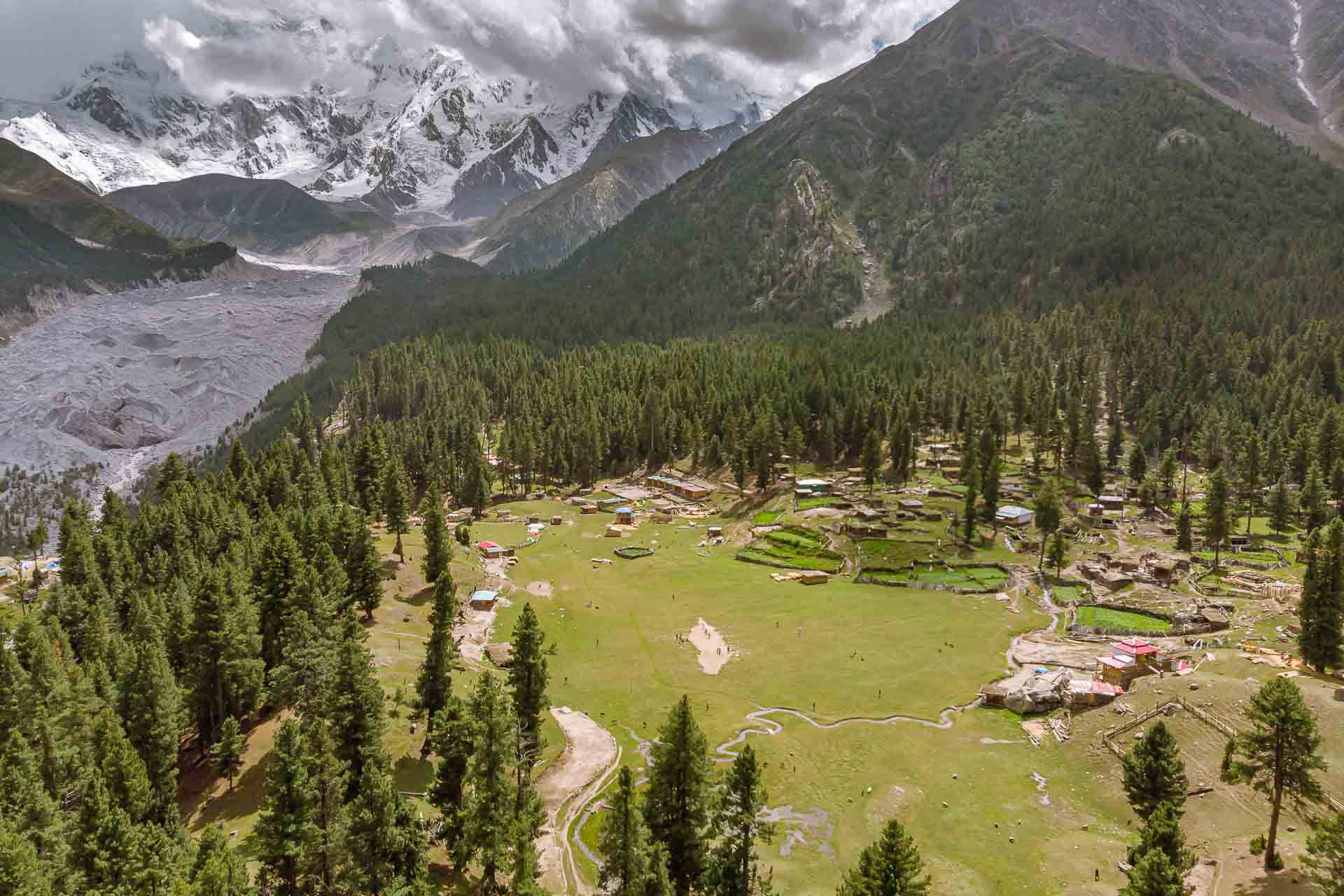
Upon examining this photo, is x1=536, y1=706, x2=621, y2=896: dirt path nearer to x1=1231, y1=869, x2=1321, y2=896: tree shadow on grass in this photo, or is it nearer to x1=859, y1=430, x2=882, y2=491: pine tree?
x1=1231, y1=869, x2=1321, y2=896: tree shadow on grass

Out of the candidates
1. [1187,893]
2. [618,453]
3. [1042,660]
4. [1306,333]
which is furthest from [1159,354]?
[1187,893]

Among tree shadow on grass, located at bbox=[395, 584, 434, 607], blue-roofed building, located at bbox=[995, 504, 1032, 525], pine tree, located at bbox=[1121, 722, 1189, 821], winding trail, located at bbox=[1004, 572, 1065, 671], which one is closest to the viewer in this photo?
pine tree, located at bbox=[1121, 722, 1189, 821]

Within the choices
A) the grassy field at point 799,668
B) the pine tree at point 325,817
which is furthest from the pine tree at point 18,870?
the grassy field at point 799,668

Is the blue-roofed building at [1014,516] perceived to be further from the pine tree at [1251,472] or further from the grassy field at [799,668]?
the pine tree at [1251,472]

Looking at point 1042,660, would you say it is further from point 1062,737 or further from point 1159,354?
point 1159,354

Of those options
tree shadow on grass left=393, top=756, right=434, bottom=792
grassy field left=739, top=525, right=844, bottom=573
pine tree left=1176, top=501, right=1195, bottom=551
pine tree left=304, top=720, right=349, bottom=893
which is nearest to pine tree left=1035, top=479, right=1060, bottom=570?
pine tree left=1176, top=501, right=1195, bottom=551

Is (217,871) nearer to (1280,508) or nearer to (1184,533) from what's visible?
(1184,533)
